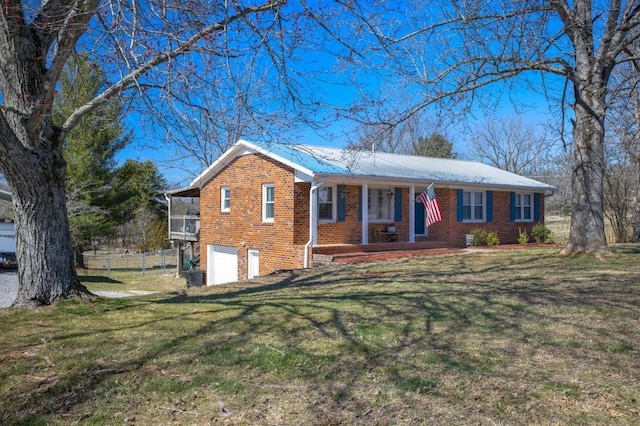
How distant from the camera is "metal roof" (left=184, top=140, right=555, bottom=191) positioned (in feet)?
54.5

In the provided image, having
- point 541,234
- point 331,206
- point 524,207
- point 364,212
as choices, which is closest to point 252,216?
point 331,206

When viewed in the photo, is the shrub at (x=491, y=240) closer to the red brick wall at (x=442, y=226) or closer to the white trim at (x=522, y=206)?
the red brick wall at (x=442, y=226)

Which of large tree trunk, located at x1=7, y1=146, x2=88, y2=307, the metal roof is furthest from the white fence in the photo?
large tree trunk, located at x1=7, y1=146, x2=88, y2=307

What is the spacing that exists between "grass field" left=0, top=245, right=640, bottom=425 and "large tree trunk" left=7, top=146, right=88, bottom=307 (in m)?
0.40

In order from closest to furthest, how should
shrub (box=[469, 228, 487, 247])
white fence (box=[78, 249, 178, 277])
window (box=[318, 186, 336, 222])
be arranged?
window (box=[318, 186, 336, 222]) < shrub (box=[469, 228, 487, 247]) < white fence (box=[78, 249, 178, 277])

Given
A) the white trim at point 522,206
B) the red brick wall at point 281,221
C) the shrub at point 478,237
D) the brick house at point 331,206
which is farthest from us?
the white trim at point 522,206

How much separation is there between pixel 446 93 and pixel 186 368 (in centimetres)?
932

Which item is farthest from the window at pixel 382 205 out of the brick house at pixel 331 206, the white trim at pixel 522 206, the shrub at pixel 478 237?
the white trim at pixel 522 206

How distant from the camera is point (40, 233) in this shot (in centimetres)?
671

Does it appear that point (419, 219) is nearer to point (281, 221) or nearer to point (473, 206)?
point (473, 206)

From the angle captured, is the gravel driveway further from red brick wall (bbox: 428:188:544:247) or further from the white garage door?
red brick wall (bbox: 428:188:544:247)

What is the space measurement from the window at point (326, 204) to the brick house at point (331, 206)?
1.3 inches

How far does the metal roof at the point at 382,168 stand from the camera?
54.5 ft

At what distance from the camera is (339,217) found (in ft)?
59.3
